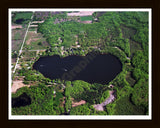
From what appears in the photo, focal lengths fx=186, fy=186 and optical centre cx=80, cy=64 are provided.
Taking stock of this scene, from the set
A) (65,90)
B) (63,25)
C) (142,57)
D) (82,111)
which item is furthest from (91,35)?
(82,111)

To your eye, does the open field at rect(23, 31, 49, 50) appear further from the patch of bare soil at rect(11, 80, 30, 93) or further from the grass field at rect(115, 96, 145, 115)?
the grass field at rect(115, 96, 145, 115)

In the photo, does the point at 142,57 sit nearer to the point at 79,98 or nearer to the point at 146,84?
the point at 146,84

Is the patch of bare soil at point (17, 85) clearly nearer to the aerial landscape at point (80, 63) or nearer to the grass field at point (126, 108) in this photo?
the aerial landscape at point (80, 63)

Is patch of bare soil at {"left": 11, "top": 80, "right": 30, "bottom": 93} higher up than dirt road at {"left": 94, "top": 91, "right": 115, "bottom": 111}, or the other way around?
patch of bare soil at {"left": 11, "top": 80, "right": 30, "bottom": 93}

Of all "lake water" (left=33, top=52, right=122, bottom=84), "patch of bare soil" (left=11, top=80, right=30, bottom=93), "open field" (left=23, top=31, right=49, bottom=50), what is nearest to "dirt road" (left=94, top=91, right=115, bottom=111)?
"lake water" (left=33, top=52, right=122, bottom=84)

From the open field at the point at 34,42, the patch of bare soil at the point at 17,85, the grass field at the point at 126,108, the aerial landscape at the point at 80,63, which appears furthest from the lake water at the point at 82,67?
the grass field at the point at 126,108

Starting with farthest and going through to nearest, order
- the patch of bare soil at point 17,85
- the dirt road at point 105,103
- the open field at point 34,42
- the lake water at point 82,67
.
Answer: the open field at point 34,42
the lake water at point 82,67
the patch of bare soil at point 17,85
the dirt road at point 105,103

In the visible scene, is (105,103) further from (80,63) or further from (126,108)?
(80,63)

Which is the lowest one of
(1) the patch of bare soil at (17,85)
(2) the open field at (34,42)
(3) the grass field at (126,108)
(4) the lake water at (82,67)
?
(3) the grass field at (126,108)
